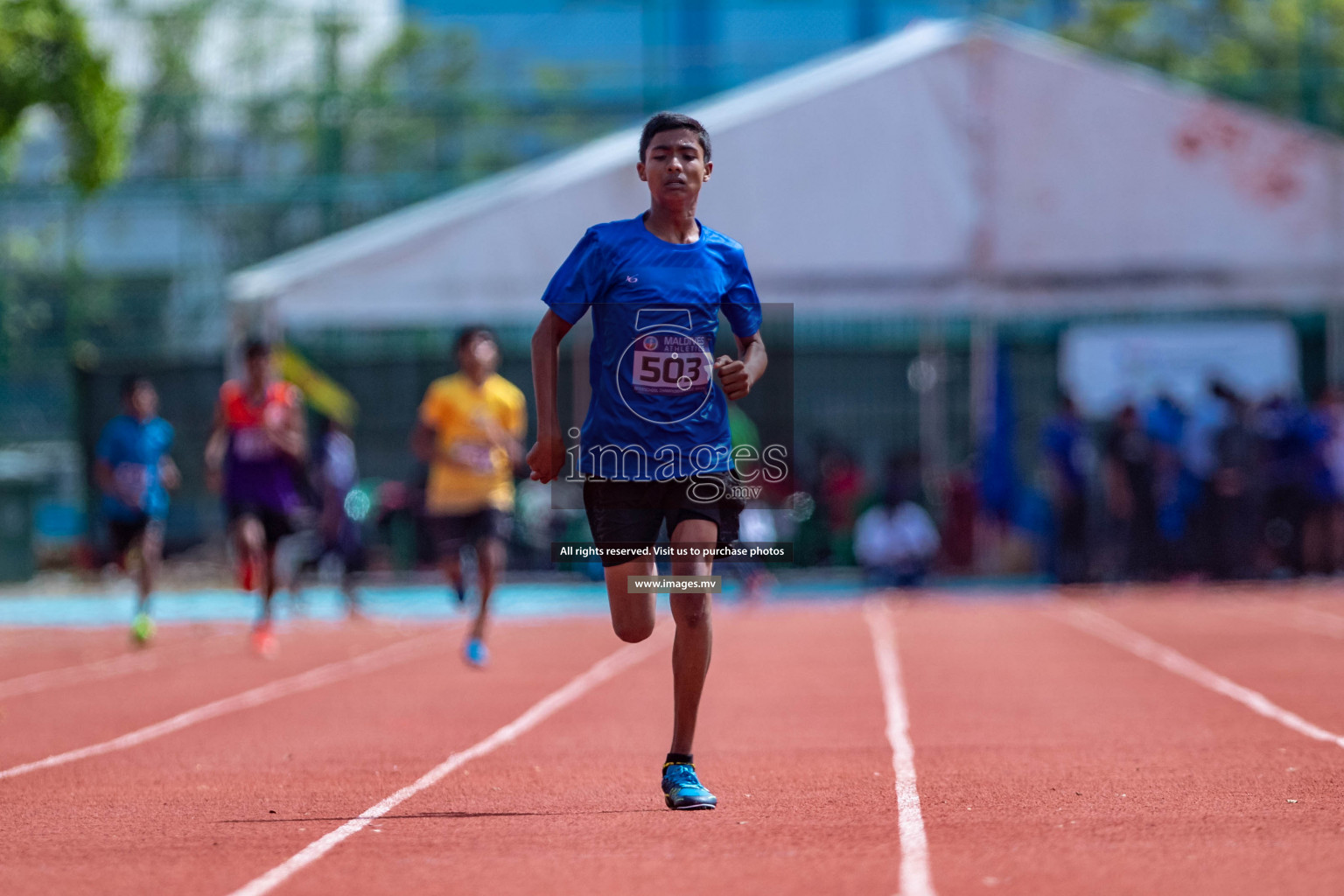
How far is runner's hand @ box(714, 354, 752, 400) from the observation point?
593 cm

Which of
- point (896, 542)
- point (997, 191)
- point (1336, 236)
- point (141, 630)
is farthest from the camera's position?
point (896, 542)

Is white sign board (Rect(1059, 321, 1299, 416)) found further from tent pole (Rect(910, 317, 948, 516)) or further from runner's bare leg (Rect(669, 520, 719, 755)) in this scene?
runner's bare leg (Rect(669, 520, 719, 755))

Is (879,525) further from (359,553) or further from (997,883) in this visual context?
(997,883)

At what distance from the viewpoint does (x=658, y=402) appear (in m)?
6.02

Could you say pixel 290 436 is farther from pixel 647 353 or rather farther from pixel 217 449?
pixel 647 353

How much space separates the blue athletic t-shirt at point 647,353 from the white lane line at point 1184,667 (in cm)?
305

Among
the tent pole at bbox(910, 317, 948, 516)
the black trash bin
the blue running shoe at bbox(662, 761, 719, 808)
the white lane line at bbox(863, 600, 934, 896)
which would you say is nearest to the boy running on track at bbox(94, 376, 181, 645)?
the white lane line at bbox(863, 600, 934, 896)

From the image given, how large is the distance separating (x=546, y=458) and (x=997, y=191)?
12.7m

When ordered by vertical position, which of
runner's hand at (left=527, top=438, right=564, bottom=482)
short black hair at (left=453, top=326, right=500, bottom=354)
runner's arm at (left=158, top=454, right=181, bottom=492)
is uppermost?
short black hair at (left=453, top=326, right=500, bottom=354)

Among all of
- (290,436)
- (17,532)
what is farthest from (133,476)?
(17,532)

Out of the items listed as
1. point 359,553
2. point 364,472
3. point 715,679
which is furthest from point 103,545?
point 715,679

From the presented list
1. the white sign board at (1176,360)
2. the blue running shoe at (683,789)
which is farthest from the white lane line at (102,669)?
the white sign board at (1176,360)

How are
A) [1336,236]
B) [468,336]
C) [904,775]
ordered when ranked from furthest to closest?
[1336,236]
[468,336]
[904,775]

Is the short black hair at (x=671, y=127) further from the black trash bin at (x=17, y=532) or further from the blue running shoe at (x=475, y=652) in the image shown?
the black trash bin at (x=17, y=532)
